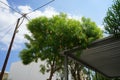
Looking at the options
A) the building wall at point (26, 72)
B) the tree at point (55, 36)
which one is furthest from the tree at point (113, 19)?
the building wall at point (26, 72)

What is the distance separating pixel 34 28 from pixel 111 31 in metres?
4.10

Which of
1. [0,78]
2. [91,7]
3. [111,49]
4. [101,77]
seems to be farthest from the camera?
[101,77]

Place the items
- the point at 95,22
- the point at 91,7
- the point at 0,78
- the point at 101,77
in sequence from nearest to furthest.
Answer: the point at 95,22
the point at 91,7
the point at 0,78
the point at 101,77

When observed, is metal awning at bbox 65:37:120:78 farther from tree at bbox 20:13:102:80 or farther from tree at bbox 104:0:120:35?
tree at bbox 20:13:102:80

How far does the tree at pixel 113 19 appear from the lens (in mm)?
6047

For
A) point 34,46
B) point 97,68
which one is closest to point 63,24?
point 34,46

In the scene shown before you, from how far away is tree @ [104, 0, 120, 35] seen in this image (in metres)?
6.05

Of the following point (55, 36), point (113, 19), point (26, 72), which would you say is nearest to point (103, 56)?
point (55, 36)

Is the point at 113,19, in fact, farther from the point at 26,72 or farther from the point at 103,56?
the point at 26,72

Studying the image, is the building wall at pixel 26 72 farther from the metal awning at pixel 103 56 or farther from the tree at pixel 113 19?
the tree at pixel 113 19

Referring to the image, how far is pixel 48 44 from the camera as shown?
8.18 meters

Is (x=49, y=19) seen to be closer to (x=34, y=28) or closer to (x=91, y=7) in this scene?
(x=34, y=28)

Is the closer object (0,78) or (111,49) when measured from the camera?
(111,49)

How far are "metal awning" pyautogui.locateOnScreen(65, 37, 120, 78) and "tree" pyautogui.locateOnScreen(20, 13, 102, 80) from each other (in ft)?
1.37
